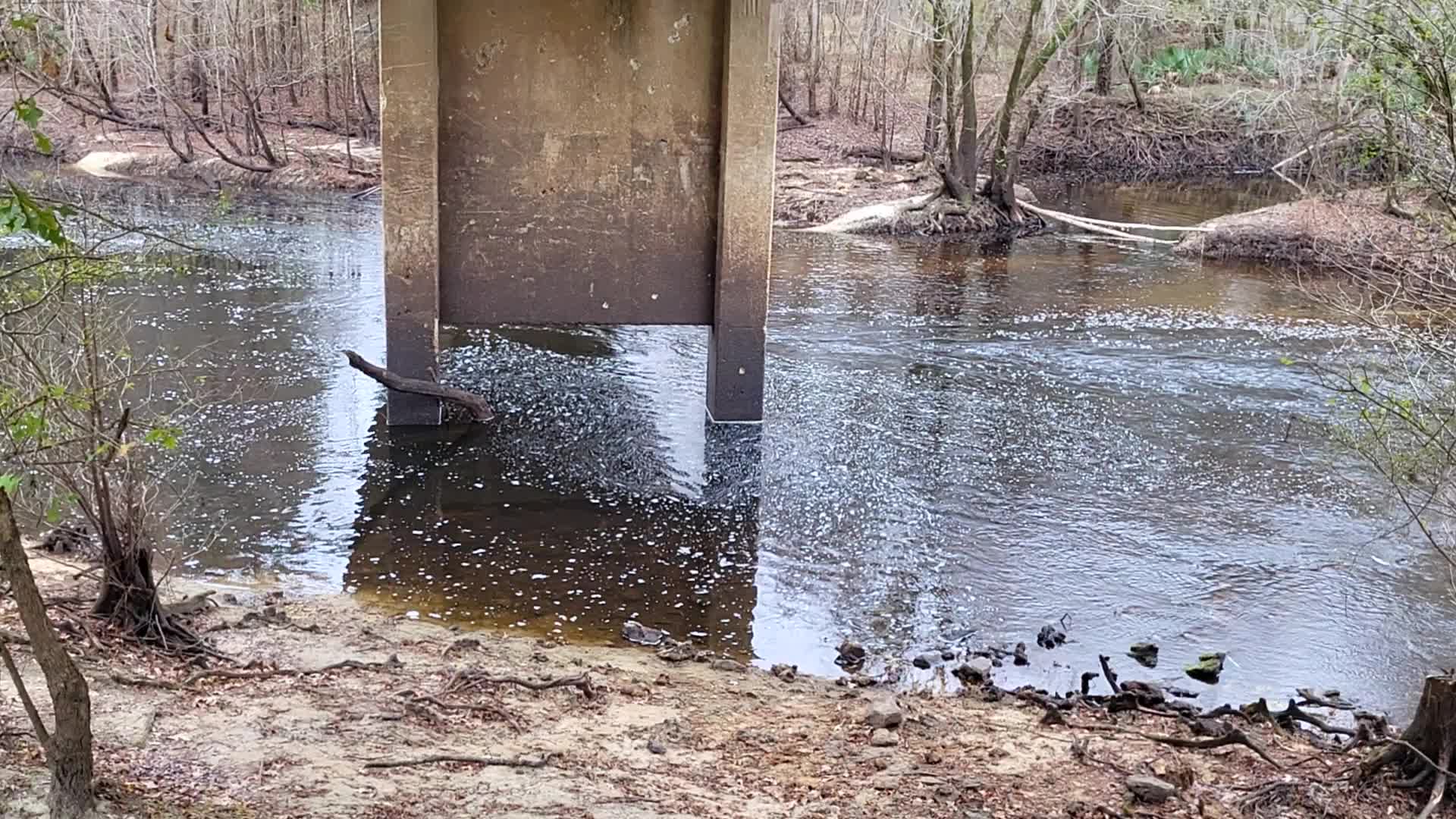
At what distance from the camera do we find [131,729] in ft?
17.7

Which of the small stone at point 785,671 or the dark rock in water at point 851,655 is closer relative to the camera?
the small stone at point 785,671

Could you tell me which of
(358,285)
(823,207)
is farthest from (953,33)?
(358,285)

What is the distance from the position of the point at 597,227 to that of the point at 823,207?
14.2 metres

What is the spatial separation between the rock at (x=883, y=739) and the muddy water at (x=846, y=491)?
1.61 m

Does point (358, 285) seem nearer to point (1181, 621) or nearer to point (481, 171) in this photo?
point (481, 171)

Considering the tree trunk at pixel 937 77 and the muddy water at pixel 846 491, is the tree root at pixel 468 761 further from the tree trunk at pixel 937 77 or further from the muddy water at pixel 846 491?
the tree trunk at pixel 937 77

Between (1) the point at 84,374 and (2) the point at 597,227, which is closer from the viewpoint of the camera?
(1) the point at 84,374

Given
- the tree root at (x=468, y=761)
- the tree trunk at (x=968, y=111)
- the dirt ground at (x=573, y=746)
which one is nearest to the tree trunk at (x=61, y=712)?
the dirt ground at (x=573, y=746)

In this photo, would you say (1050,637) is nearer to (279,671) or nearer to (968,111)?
(279,671)

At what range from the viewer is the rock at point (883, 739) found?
6.18 metres

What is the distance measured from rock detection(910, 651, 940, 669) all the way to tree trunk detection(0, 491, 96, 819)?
475 centimetres

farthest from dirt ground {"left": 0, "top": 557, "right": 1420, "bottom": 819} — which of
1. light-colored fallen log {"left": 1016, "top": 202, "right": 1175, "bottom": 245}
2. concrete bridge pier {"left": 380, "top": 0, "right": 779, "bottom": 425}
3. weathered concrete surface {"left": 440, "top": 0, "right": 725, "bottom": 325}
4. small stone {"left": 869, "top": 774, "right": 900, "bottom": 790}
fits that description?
light-colored fallen log {"left": 1016, "top": 202, "right": 1175, "bottom": 245}

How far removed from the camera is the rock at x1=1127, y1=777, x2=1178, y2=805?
5359 mm

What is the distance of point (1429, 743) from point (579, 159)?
8.20 meters
